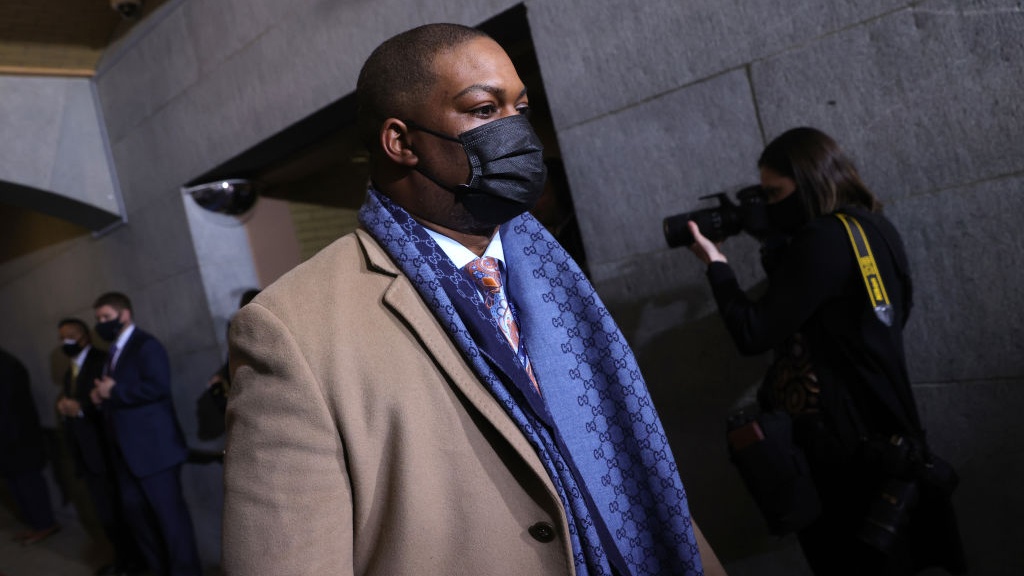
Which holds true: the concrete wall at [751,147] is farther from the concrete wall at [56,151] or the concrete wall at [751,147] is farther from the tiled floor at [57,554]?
the tiled floor at [57,554]

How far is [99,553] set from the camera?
6082 millimetres

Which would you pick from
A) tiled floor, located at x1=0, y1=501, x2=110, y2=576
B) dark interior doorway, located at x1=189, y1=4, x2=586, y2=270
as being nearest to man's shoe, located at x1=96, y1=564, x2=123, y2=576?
tiled floor, located at x1=0, y1=501, x2=110, y2=576

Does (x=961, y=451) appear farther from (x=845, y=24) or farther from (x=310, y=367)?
(x=310, y=367)

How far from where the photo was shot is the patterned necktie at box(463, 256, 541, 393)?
1.32 meters

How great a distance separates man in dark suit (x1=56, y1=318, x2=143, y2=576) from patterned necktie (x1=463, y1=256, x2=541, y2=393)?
4699 millimetres

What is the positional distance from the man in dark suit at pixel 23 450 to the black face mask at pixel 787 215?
7.27 meters

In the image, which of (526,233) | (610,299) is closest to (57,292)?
(610,299)

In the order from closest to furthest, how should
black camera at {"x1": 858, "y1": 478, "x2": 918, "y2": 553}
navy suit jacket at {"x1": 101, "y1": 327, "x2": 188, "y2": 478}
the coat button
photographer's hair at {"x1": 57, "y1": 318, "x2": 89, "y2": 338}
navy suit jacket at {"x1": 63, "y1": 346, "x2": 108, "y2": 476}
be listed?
the coat button → black camera at {"x1": 858, "y1": 478, "x2": 918, "y2": 553} → navy suit jacket at {"x1": 101, "y1": 327, "x2": 188, "y2": 478} → navy suit jacket at {"x1": 63, "y1": 346, "x2": 108, "y2": 476} → photographer's hair at {"x1": 57, "y1": 318, "x2": 89, "y2": 338}

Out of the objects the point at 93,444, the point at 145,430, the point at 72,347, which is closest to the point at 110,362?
the point at 145,430

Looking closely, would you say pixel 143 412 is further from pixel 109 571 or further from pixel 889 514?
pixel 889 514

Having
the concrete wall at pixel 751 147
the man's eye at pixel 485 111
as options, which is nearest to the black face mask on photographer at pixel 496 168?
the man's eye at pixel 485 111

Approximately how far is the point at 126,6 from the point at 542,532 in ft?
17.2

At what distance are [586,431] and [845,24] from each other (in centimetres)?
181

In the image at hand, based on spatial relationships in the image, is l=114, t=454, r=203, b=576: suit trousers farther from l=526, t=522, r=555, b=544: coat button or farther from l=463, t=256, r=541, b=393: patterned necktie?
l=526, t=522, r=555, b=544: coat button
